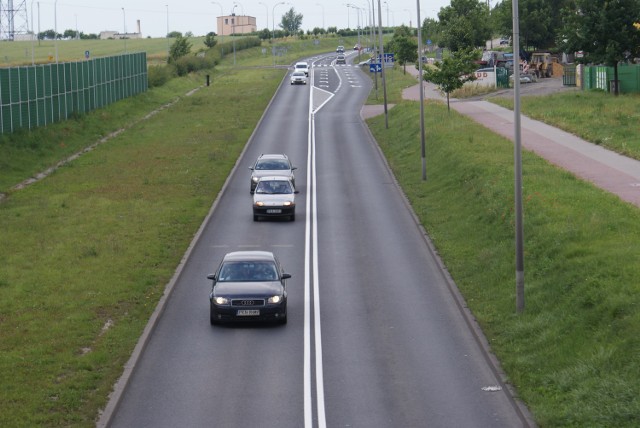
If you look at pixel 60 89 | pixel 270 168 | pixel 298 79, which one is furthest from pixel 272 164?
pixel 298 79

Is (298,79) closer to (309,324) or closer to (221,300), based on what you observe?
(309,324)

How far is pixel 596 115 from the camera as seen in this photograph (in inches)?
2211

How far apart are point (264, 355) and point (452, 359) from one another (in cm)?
415

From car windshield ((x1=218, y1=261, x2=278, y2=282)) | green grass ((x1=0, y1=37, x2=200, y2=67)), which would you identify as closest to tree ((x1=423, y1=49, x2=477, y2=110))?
car windshield ((x1=218, y1=261, x2=278, y2=282))

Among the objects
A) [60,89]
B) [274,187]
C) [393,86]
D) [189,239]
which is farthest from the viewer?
[393,86]

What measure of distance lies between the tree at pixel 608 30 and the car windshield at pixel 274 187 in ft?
116

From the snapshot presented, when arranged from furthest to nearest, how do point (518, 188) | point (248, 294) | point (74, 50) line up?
point (74, 50), point (248, 294), point (518, 188)

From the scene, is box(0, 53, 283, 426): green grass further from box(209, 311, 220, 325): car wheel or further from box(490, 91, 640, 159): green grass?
box(490, 91, 640, 159): green grass

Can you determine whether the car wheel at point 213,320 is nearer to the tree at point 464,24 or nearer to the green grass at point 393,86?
the green grass at point 393,86

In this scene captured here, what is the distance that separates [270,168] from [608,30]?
32854mm

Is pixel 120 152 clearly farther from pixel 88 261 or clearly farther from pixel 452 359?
pixel 452 359

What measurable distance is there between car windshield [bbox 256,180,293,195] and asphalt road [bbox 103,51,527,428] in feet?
4.12

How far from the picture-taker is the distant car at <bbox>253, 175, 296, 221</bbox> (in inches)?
1426

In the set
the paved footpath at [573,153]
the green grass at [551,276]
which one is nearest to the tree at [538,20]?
the paved footpath at [573,153]
